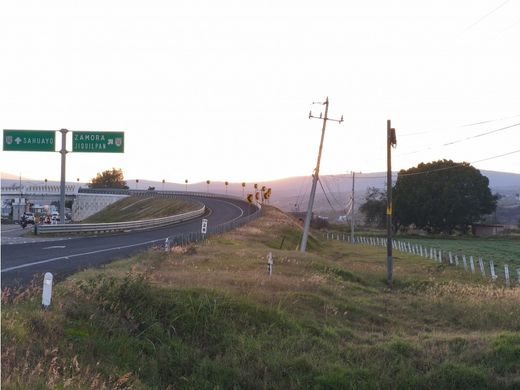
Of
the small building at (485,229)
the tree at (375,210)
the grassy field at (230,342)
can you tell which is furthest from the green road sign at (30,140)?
the tree at (375,210)

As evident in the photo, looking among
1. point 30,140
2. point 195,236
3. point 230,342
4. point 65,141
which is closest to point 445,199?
point 65,141

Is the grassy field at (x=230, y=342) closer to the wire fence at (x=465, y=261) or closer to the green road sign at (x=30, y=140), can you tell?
the wire fence at (x=465, y=261)

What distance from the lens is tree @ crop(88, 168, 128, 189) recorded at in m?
147

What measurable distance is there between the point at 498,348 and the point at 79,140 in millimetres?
31441

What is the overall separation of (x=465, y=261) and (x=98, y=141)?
23315 millimetres

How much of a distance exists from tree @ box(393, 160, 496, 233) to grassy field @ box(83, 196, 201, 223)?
31792 mm

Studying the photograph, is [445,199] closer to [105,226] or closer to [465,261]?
[465,261]

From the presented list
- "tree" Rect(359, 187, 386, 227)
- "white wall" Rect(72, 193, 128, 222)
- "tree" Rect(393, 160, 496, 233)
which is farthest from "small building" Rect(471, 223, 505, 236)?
"white wall" Rect(72, 193, 128, 222)

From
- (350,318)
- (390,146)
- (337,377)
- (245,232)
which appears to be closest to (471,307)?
(350,318)

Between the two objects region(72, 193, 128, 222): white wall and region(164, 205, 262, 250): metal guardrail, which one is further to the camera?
region(72, 193, 128, 222): white wall

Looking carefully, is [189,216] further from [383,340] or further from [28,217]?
[383,340]

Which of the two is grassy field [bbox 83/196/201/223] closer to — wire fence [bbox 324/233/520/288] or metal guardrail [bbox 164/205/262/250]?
wire fence [bbox 324/233/520/288]

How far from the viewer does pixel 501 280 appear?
2316 cm

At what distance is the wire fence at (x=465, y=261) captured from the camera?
23484mm
